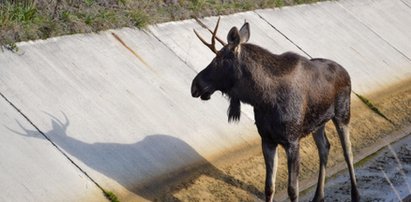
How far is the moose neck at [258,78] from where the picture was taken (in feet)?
23.6

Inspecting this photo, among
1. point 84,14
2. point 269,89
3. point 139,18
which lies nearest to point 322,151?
point 269,89

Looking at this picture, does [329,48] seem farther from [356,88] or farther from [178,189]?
[178,189]

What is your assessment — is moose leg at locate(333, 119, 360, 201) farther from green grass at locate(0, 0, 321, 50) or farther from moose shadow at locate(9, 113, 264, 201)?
green grass at locate(0, 0, 321, 50)

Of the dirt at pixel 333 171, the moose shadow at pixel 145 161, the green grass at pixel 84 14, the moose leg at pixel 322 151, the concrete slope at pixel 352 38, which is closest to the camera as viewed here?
the moose shadow at pixel 145 161

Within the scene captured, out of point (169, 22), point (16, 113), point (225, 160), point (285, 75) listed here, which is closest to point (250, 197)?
point (225, 160)

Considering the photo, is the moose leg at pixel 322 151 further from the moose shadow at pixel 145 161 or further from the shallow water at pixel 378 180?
the moose shadow at pixel 145 161

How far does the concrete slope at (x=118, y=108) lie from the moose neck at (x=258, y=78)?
137 cm

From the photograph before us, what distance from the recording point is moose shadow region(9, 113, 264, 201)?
7.66 meters

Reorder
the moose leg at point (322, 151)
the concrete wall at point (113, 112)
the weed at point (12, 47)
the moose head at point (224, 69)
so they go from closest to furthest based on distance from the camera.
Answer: the moose head at point (224, 69)
the concrete wall at point (113, 112)
the moose leg at point (322, 151)
the weed at point (12, 47)

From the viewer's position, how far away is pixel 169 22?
1093 centimetres

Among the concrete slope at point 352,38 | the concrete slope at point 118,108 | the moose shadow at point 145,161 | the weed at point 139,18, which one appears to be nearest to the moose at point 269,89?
the moose shadow at point 145,161

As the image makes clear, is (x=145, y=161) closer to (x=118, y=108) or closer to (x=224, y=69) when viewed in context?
(x=118, y=108)

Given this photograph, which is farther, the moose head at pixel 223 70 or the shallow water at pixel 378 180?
the shallow water at pixel 378 180

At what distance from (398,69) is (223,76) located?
6432 millimetres
